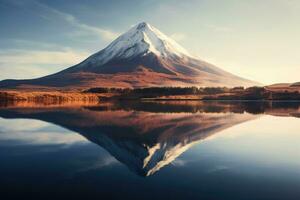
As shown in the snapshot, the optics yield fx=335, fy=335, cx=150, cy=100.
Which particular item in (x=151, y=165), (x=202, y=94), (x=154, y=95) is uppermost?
(x=202, y=94)

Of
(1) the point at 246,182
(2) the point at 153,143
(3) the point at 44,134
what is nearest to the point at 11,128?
(3) the point at 44,134

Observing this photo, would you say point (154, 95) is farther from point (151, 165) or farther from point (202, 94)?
point (151, 165)

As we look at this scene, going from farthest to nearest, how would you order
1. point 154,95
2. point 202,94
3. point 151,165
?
point 202,94 < point 154,95 < point 151,165

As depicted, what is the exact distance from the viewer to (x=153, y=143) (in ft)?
64.3

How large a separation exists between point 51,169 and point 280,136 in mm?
16279

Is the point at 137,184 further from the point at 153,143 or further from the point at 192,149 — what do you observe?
the point at 153,143

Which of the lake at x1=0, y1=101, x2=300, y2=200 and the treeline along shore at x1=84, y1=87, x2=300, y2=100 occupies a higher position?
the treeline along shore at x1=84, y1=87, x2=300, y2=100

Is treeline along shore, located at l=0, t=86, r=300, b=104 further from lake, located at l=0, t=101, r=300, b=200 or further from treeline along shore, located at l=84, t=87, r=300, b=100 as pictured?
lake, located at l=0, t=101, r=300, b=200

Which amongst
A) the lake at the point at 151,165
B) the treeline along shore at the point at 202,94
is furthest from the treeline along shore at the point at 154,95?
the lake at the point at 151,165

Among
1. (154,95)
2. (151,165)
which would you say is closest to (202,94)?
(154,95)

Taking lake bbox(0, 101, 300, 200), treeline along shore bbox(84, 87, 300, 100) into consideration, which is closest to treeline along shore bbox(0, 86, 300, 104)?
treeline along shore bbox(84, 87, 300, 100)

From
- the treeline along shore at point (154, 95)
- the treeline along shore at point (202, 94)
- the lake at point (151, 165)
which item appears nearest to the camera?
the lake at point (151, 165)

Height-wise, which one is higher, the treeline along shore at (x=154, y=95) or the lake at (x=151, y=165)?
the treeline along shore at (x=154, y=95)

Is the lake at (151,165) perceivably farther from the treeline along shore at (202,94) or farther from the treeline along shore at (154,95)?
the treeline along shore at (202,94)
